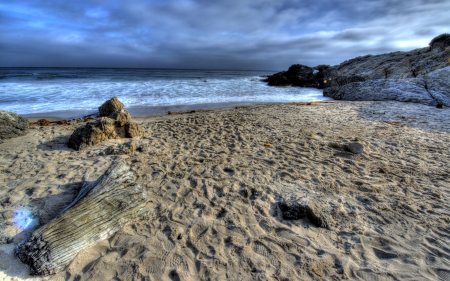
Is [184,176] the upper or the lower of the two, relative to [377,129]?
lower

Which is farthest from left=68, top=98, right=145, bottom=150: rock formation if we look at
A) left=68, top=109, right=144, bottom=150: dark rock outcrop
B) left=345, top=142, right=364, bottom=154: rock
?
left=345, top=142, right=364, bottom=154: rock

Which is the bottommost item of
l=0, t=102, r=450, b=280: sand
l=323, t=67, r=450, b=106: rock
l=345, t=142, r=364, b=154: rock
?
l=0, t=102, r=450, b=280: sand

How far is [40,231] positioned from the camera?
7.82 ft

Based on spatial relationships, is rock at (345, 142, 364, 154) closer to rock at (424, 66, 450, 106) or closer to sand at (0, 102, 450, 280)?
sand at (0, 102, 450, 280)

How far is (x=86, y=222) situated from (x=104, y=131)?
12.3ft

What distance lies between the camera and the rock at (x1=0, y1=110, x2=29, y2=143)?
→ 5868 millimetres

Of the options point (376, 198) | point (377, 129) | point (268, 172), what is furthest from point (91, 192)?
point (377, 129)

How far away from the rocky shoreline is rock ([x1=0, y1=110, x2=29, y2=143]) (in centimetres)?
1434

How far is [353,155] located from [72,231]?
193 inches

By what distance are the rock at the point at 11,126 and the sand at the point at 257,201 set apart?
0.31m

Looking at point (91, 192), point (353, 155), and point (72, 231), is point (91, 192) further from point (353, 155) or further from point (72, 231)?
point (353, 155)

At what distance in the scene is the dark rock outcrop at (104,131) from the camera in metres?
5.36

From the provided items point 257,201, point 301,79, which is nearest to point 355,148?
point 257,201

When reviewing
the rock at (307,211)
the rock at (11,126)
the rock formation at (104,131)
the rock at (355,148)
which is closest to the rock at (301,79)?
the rock at (355,148)
